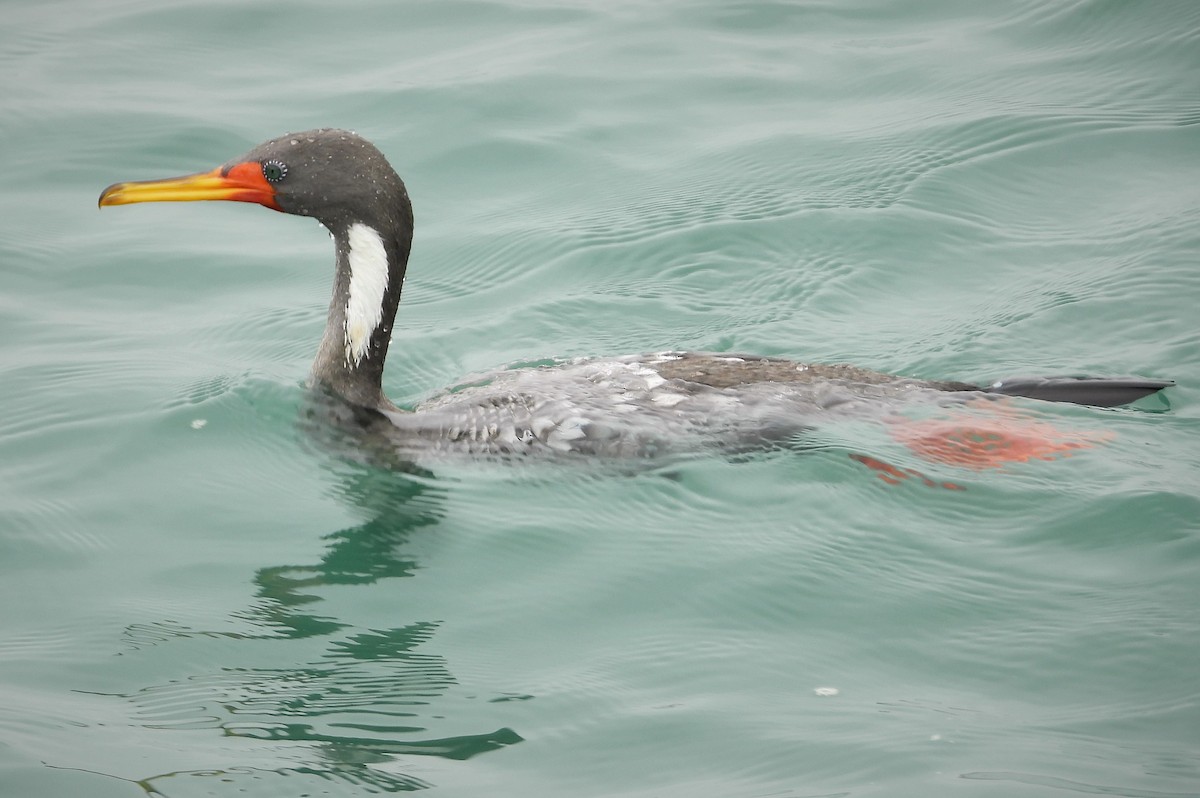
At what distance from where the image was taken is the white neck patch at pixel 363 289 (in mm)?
6066

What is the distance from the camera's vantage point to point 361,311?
615 cm

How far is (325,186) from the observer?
5.96 m

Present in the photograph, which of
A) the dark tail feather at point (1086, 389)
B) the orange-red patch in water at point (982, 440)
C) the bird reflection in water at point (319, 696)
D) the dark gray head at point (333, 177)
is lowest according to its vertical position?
the bird reflection in water at point (319, 696)

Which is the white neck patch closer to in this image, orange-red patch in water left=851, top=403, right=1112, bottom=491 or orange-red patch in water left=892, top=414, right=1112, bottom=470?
orange-red patch in water left=851, top=403, right=1112, bottom=491

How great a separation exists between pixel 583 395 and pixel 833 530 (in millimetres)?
1270

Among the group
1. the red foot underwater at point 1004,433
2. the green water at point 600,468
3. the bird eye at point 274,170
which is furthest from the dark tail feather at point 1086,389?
the bird eye at point 274,170

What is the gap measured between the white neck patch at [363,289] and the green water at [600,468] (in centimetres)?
57

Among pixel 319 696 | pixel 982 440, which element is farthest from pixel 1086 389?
pixel 319 696

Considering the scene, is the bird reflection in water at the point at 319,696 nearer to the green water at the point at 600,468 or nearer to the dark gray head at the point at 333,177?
the green water at the point at 600,468

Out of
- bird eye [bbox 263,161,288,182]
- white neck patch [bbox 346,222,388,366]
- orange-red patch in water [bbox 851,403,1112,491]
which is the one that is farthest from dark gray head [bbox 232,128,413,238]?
orange-red patch in water [bbox 851,403,1112,491]

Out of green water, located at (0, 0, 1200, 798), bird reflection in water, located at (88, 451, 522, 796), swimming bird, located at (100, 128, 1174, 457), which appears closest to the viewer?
bird reflection in water, located at (88, 451, 522, 796)

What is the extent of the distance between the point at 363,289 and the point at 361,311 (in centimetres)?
10

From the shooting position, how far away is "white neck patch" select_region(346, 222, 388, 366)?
607cm

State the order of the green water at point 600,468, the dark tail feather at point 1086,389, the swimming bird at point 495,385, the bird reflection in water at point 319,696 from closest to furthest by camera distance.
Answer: the bird reflection in water at point 319,696, the green water at point 600,468, the swimming bird at point 495,385, the dark tail feather at point 1086,389
